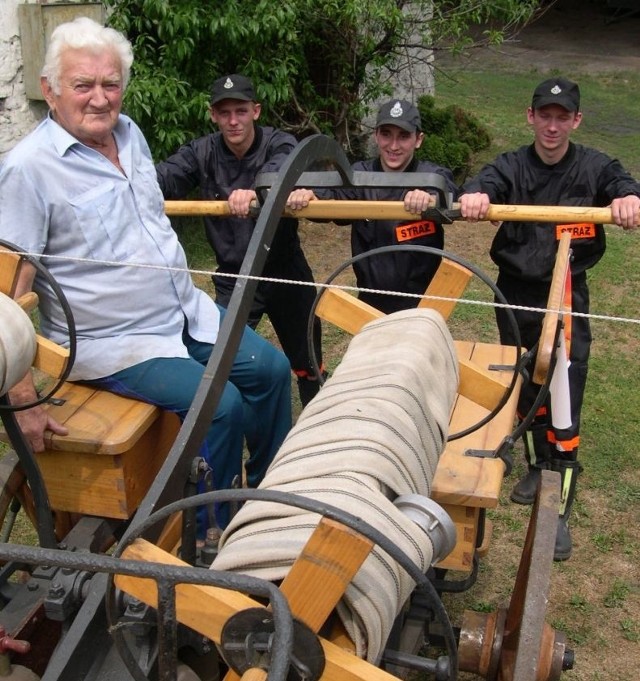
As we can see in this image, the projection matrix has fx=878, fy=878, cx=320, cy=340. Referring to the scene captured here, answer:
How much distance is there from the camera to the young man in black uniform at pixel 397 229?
12.4 feet

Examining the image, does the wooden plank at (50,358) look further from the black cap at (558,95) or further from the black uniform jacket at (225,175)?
the black cap at (558,95)

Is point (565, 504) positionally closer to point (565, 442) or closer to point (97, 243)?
point (565, 442)

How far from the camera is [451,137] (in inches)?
359

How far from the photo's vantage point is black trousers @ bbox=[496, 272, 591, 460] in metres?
3.60

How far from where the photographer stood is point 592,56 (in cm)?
1534

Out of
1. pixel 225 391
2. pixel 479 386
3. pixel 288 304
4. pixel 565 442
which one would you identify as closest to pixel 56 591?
pixel 225 391

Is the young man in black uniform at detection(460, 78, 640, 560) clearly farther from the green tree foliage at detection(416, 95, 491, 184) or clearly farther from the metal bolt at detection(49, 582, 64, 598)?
the green tree foliage at detection(416, 95, 491, 184)

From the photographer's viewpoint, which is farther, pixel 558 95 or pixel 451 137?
pixel 451 137

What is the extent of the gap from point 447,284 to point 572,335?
1.06 m

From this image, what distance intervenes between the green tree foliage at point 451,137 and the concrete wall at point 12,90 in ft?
13.0

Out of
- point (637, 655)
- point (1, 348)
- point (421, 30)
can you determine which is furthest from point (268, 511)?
point (421, 30)

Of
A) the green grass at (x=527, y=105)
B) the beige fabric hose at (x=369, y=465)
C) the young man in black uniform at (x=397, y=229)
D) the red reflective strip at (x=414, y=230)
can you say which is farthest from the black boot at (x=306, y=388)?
the green grass at (x=527, y=105)

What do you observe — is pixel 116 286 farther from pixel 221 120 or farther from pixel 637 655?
pixel 637 655

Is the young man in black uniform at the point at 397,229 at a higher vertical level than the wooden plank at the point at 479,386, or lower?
higher
